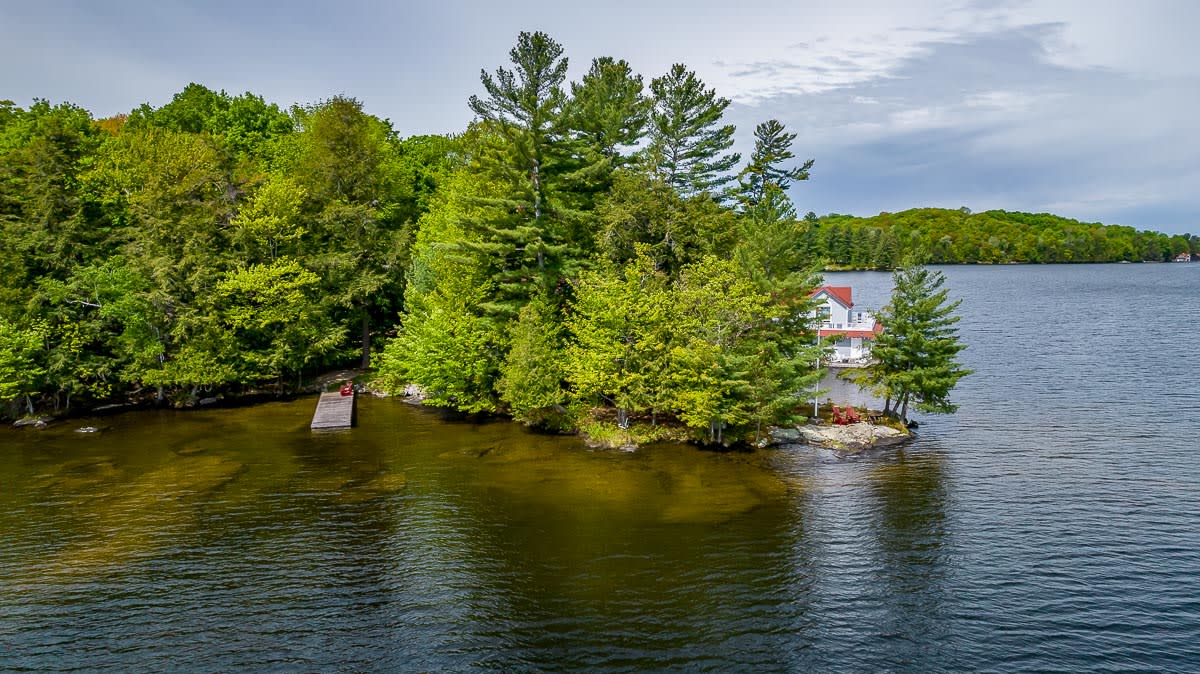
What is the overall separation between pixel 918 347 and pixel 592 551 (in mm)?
23790

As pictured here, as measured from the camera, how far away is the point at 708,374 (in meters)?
34.2

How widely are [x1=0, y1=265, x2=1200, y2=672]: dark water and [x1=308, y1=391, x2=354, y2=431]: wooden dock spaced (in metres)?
1.74

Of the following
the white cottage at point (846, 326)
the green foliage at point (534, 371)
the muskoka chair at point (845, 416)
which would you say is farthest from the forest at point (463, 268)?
the white cottage at point (846, 326)

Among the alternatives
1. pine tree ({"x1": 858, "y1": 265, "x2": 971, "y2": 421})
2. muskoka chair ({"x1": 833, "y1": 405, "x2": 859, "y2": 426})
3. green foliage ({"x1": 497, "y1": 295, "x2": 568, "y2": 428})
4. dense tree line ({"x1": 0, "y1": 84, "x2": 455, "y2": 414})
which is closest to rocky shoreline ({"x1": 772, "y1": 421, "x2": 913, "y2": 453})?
muskoka chair ({"x1": 833, "y1": 405, "x2": 859, "y2": 426})

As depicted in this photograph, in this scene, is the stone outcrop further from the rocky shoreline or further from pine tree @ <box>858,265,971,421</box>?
pine tree @ <box>858,265,971,421</box>

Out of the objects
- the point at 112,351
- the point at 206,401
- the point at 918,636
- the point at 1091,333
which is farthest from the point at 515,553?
the point at 1091,333

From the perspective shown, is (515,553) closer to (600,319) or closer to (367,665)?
(367,665)

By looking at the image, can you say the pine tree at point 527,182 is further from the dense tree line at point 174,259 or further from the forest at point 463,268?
the dense tree line at point 174,259

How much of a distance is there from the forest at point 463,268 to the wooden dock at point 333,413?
4.40 m

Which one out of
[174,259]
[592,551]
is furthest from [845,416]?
[174,259]

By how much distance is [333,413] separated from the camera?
140 ft

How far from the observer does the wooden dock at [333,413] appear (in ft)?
134

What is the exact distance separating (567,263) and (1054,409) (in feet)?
111

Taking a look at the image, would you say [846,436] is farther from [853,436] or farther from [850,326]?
[850,326]
